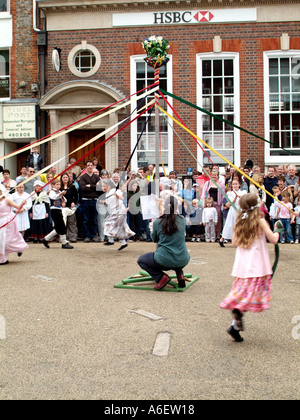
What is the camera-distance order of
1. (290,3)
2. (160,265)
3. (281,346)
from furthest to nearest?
(290,3) < (160,265) < (281,346)

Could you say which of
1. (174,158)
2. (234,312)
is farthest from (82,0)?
(234,312)

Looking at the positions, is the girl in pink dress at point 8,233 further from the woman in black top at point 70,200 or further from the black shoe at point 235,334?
the black shoe at point 235,334

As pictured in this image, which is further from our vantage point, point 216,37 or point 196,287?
point 216,37

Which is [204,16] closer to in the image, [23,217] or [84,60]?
[84,60]

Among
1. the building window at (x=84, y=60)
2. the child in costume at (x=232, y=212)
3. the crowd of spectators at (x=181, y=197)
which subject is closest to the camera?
the child in costume at (x=232, y=212)

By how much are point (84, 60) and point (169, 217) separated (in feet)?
35.3

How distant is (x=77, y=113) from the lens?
15688 millimetres

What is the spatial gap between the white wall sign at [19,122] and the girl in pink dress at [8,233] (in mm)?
7301

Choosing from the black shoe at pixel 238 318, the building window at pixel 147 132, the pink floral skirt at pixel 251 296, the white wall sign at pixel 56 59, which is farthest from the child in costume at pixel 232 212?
the white wall sign at pixel 56 59

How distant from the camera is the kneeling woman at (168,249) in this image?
655cm

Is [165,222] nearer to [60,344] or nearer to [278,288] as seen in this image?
[278,288]

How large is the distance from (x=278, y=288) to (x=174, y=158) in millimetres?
9375

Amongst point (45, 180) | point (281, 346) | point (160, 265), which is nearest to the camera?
point (281, 346)

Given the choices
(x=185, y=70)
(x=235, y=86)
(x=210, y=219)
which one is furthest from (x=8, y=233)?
(x=235, y=86)
